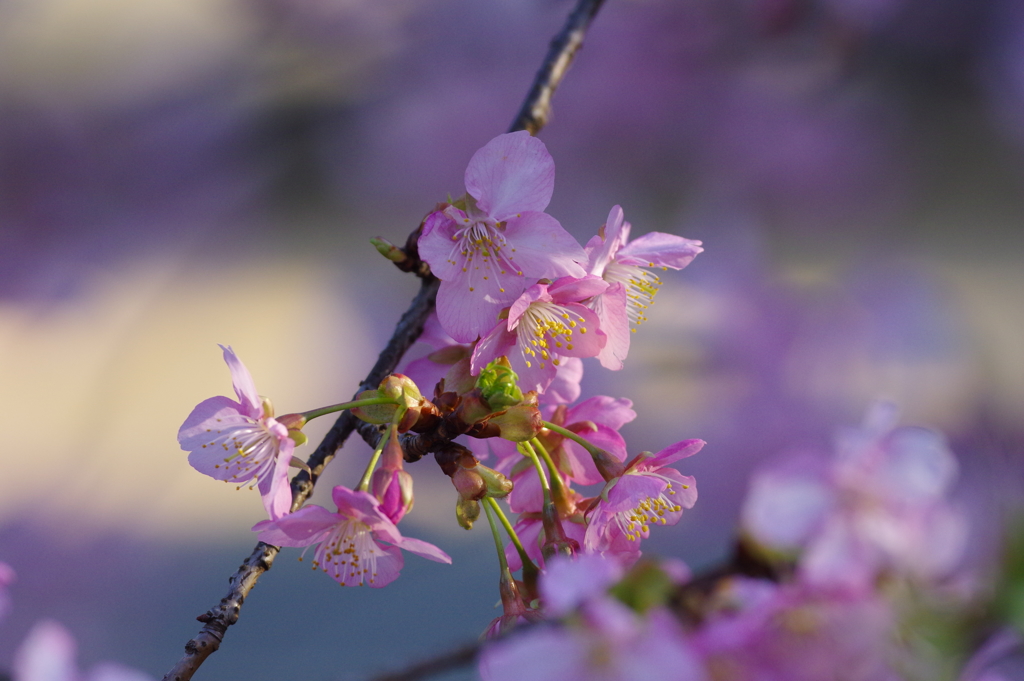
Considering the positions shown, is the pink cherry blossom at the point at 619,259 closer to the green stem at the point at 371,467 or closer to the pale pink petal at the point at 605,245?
the pale pink petal at the point at 605,245

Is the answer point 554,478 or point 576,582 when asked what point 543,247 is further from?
point 576,582

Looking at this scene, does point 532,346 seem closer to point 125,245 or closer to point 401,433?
point 401,433

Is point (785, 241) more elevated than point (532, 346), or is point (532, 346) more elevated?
point (785, 241)

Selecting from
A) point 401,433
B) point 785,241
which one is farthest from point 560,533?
point 785,241

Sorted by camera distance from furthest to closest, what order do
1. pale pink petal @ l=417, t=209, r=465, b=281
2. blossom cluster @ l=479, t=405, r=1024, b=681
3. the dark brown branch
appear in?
the dark brown branch
pale pink petal @ l=417, t=209, r=465, b=281
blossom cluster @ l=479, t=405, r=1024, b=681

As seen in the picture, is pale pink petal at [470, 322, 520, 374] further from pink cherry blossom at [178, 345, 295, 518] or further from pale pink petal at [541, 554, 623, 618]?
pale pink petal at [541, 554, 623, 618]

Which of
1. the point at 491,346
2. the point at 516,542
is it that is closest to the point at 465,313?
the point at 491,346

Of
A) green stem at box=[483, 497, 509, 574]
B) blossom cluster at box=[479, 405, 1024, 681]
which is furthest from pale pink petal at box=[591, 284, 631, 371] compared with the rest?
blossom cluster at box=[479, 405, 1024, 681]
